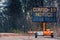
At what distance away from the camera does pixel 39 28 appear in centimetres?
1797

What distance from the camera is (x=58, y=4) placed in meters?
16.2

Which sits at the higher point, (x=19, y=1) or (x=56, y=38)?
(x=19, y=1)

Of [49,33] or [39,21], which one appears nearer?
[49,33]

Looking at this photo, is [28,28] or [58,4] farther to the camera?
[28,28]

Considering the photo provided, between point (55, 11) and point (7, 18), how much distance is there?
3.57 meters

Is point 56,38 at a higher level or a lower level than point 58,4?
lower

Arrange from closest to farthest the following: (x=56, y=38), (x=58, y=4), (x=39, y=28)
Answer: (x=56, y=38)
(x=58, y=4)
(x=39, y=28)

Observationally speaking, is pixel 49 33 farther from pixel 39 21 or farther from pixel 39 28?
pixel 39 28

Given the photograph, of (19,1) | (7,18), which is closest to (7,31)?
(7,18)

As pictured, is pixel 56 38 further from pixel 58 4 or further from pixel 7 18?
pixel 7 18

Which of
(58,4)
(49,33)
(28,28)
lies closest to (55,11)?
(58,4)

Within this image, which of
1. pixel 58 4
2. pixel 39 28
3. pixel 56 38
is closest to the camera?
pixel 56 38

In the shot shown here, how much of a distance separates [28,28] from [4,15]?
165 centimetres

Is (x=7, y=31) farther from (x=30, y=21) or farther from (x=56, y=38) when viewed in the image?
(x=56, y=38)
